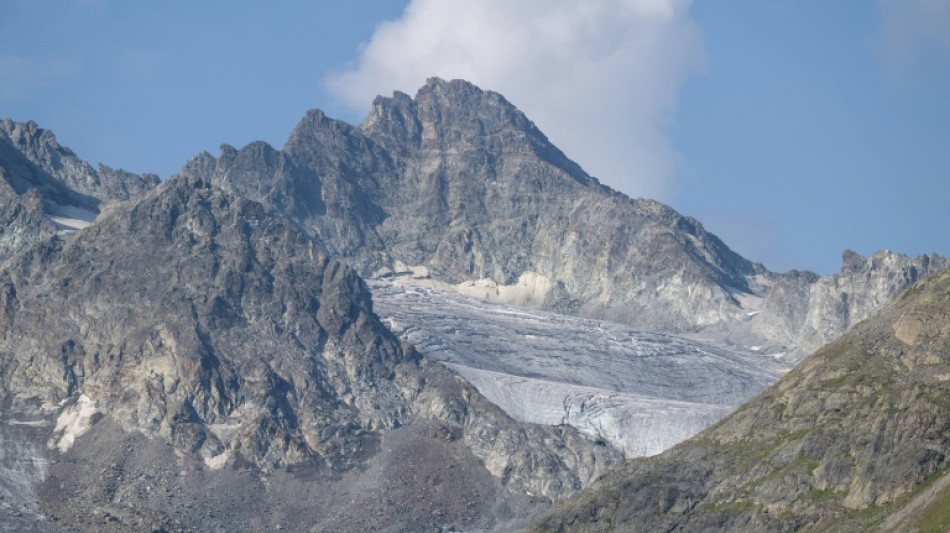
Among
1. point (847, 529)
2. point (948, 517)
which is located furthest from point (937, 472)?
point (948, 517)

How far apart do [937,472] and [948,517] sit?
2463 cm

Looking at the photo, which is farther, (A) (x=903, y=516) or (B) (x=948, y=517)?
(A) (x=903, y=516)

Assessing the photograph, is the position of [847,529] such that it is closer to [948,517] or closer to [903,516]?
[903,516]

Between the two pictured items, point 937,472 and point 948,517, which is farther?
point 937,472

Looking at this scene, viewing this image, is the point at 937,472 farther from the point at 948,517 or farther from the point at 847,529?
the point at 948,517

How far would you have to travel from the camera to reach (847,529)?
197625 mm

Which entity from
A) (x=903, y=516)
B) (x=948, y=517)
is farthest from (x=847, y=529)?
(x=948, y=517)

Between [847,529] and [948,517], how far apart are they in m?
22.8

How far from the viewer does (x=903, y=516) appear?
18838 centimetres

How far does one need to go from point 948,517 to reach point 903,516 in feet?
41.9

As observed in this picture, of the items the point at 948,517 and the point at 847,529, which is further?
the point at 847,529

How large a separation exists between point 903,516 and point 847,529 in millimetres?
10250
